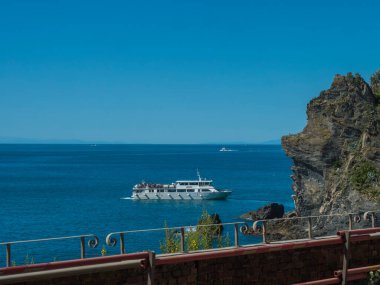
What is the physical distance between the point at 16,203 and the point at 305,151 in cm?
5619

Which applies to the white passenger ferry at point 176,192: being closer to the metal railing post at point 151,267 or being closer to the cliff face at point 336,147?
the cliff face at point 336,147

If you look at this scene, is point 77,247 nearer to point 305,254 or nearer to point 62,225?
point 62,225

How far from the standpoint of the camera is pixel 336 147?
49.9 m


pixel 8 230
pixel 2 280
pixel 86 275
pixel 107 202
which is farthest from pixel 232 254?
pixel 107 202

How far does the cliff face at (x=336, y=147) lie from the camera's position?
1793 inches

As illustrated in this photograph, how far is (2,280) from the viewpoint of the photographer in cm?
1370

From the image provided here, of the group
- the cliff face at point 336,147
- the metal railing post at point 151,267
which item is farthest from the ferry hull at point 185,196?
the metal railing post at point 151,267

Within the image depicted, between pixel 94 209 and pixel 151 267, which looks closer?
pixel 151 267

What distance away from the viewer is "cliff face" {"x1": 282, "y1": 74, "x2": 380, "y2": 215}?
45531mm

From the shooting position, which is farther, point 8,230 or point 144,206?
point 144,206

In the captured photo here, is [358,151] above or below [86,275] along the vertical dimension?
above

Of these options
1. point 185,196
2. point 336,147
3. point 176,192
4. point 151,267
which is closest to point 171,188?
point 176,192

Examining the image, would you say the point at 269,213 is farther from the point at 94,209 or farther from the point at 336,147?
the point at 336,147

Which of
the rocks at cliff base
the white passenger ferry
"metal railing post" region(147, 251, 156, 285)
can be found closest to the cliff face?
the rocks at cliff base
